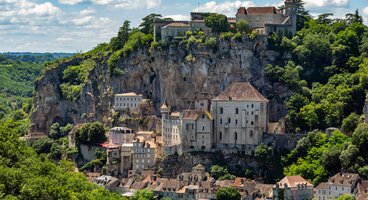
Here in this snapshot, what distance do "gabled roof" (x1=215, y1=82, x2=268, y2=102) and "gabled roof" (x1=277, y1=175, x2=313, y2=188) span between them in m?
13.7

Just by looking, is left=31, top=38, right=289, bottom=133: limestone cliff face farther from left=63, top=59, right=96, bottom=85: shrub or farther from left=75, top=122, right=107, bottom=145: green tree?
left=75, top=122, right=107, bottom=145: green tree

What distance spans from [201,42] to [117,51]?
16585 mm

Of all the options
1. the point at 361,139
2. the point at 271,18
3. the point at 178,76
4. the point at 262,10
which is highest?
the point at 262,10

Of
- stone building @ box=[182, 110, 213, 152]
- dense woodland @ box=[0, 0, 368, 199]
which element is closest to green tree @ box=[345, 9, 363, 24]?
dense woodland @ box=[0, 0, 368, 199]

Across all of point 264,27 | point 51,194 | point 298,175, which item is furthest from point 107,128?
point 51,194

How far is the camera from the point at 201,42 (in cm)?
10819

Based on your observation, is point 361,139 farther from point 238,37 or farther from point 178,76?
point 178,76

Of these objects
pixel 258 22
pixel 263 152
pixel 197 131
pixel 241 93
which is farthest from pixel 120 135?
pixel 258 22

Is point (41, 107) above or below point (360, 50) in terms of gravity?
below

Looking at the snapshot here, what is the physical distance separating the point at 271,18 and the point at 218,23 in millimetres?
7504

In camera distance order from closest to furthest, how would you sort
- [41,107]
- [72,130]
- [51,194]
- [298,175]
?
1. [51,194]
2. [298,175]
3. [72,130]
4. [41,107]

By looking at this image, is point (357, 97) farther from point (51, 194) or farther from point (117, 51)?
point (51, 194)

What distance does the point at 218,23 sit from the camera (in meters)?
110

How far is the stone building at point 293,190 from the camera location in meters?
84.3
